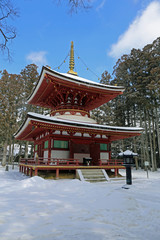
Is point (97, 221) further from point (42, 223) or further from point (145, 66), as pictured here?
point (145, 66)

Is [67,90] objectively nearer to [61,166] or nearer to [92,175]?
[61,166]

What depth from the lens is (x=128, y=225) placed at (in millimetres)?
4301

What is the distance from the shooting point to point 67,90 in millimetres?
16734

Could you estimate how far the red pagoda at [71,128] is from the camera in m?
13.6

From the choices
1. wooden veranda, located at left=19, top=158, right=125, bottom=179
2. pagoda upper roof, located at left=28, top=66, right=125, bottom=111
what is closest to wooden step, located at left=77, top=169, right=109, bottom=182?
wooden veranda, located at left=19, top=158, right=125, bottom=179

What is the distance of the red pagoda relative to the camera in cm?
1365

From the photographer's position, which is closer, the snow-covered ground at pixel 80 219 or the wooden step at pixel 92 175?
the snow-covered ground at pixel 80 219

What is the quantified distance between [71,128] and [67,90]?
463 centimetres

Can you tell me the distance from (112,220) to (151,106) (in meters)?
25.3

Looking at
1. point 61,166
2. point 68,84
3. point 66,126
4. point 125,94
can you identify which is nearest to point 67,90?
point 68,84

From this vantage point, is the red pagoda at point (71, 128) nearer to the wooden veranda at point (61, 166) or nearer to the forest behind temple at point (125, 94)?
the wooden veranda at point (61, 166)

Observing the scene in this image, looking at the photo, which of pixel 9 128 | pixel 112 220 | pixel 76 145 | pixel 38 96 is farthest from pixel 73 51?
pixel 112 220

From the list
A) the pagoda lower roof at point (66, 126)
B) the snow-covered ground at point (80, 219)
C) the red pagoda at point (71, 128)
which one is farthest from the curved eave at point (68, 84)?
the snow-covered ground at point (80, 219)

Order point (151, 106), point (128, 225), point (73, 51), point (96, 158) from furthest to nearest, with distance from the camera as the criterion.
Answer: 1. point (151, 106)
2. point (73, 51)
3. point (96, 158)
4. point (128, 225)
